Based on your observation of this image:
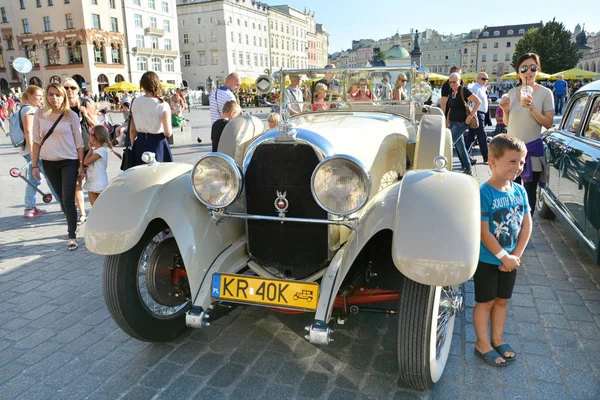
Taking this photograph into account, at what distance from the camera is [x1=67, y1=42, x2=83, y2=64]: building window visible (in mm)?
45406

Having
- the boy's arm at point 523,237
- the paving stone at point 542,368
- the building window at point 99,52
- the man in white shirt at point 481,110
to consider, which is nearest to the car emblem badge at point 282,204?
the boy's arm at point 523,237

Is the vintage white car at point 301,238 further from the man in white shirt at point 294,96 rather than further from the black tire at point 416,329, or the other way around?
the man in white shirt at point 294,96

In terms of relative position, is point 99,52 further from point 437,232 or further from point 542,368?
point 542,368

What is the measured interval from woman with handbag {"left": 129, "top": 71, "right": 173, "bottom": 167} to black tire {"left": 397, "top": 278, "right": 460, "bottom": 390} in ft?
11.0

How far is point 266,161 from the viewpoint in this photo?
2584 mm

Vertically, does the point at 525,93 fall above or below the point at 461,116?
above

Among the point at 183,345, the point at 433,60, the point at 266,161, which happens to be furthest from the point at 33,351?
the point at 433,60

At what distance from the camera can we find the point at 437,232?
2047mm

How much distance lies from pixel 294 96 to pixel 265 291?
249 cm

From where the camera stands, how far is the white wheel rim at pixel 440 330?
220 cm

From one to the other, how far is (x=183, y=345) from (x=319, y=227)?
1.21 m

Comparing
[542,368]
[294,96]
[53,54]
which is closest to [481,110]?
[294,96]

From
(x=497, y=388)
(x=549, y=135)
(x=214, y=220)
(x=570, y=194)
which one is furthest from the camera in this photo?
(x=549, y=135)

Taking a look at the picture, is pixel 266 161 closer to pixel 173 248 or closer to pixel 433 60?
pixel 173 248
